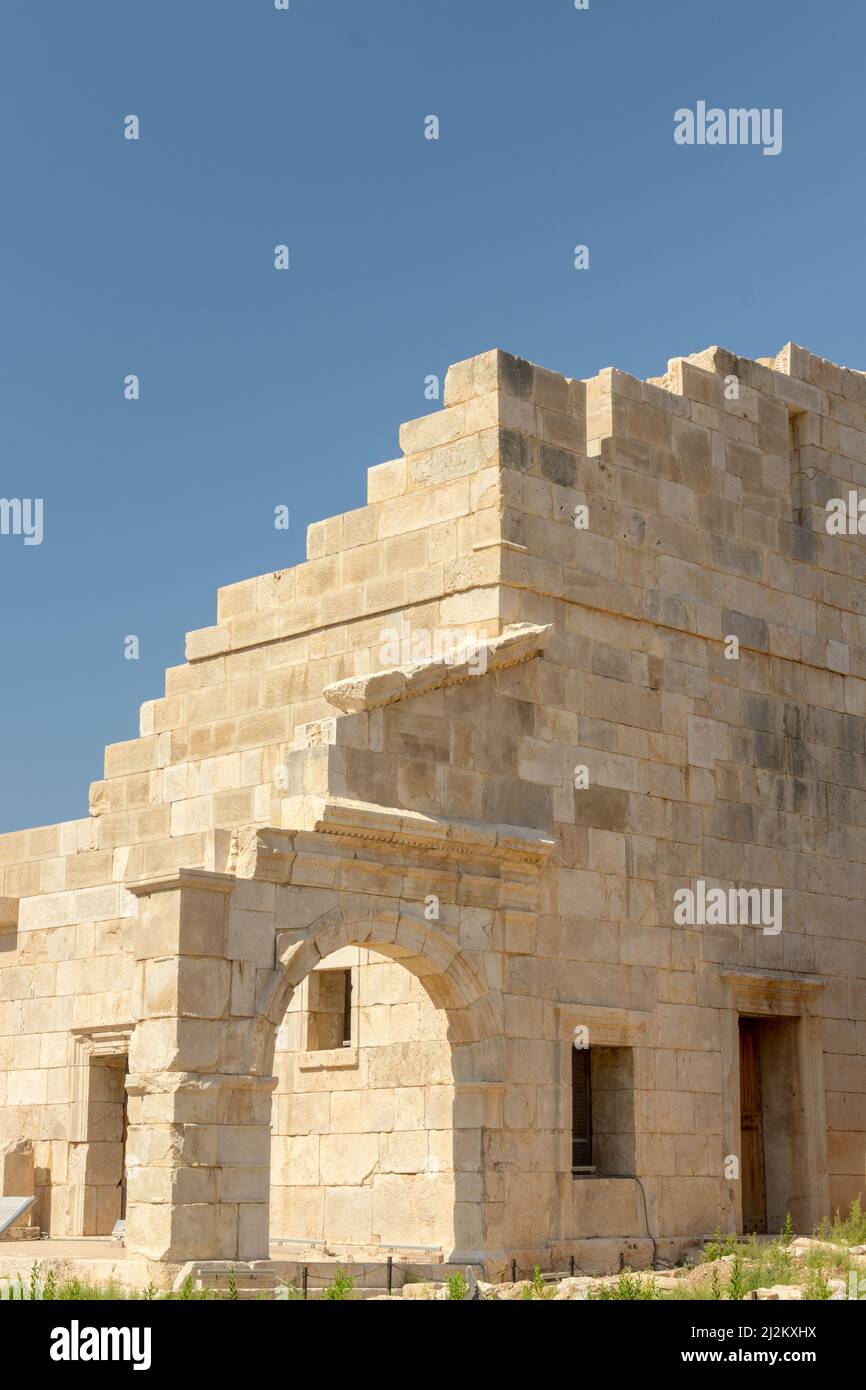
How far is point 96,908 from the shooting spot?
58.9ft

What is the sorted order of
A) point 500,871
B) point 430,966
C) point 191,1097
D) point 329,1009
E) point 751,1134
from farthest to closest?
point 751,1134, point 329,1009, point 500,871, point 430,966, point 191,1097

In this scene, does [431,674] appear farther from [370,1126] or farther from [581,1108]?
[581,1108]

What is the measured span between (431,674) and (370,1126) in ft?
12.0

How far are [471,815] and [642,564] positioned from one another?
126 inches

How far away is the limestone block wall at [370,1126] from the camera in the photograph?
1395 cm

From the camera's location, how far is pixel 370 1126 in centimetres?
1445

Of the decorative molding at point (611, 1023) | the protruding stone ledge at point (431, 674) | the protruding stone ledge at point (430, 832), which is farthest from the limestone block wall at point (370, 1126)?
the protruding stone ledge at point (431, 674)

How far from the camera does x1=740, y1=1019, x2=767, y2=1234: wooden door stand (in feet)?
54.5

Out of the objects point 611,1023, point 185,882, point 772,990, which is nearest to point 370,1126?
point 611,1023

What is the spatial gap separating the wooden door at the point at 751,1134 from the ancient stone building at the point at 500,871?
32 millimetres

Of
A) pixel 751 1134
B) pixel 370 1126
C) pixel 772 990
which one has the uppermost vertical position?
pixel 772 990

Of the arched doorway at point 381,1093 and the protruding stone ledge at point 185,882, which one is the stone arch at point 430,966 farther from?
the protruding stone ledge at point 185,882

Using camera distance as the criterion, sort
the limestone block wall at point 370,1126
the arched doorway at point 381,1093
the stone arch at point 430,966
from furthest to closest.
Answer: the limestone block wall at point 370,1126 < the arched doorway at point 381,1093 < the stone arch at point 430,966
